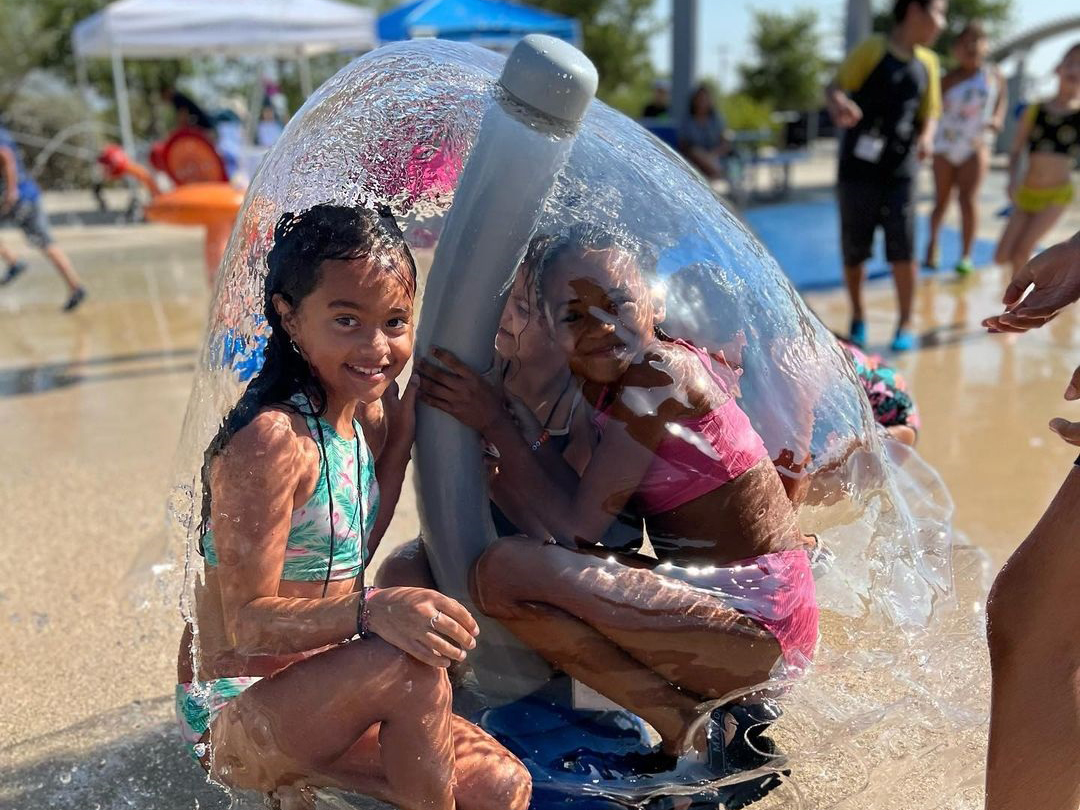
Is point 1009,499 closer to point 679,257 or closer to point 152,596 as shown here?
point 679,257

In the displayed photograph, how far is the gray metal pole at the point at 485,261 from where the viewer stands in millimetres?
1906

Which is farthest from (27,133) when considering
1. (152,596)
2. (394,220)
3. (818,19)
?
(818,19)

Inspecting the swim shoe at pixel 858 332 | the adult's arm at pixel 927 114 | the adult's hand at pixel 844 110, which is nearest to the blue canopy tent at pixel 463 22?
the adult's hand at pixel 844 110

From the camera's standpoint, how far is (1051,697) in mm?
1842

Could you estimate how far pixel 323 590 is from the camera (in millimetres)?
1989

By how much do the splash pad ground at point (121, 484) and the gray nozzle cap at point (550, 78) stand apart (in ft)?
4.79

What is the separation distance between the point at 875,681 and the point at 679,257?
3.11ft

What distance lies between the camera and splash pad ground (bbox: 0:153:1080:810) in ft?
8.70

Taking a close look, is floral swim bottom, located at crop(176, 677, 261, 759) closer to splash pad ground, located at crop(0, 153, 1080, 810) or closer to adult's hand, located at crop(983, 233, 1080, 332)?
splash pad ground, located at crop(0, 153, 1080, 810)

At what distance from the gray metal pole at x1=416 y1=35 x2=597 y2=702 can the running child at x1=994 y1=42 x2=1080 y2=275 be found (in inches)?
239

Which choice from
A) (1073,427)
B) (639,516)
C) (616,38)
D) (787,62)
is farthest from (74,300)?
(787,62)

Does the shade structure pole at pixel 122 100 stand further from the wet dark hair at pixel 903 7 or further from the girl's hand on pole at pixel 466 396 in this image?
the girl's hand on pole at pixel 466 396

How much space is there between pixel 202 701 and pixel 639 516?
0.97 m

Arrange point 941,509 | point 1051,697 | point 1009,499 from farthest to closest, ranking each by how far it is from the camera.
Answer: point 1009,499 < point 941,509 < point 1051,697
